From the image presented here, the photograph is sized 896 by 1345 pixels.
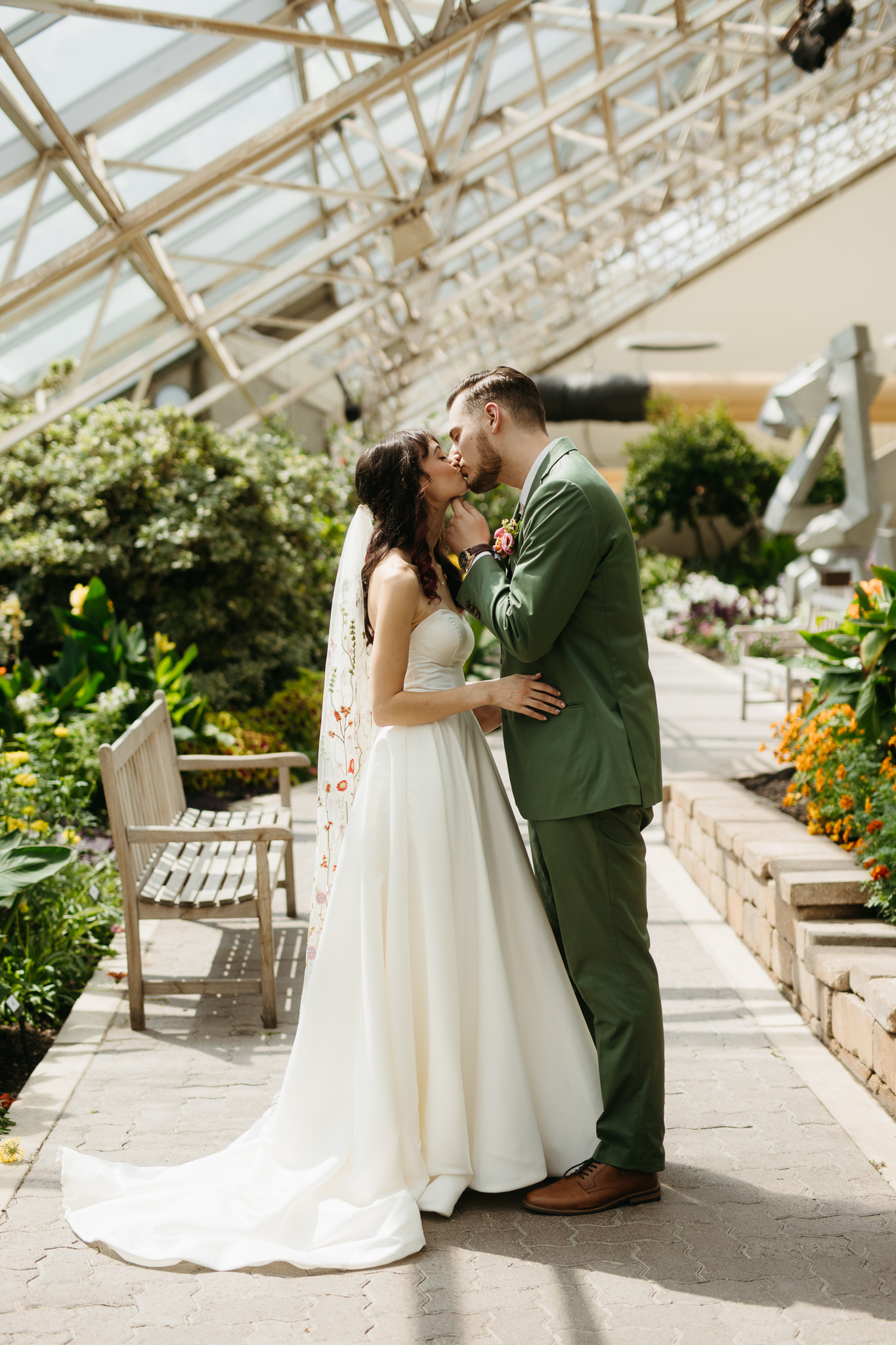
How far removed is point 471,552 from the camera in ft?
7.89

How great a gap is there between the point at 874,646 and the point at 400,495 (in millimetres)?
1934

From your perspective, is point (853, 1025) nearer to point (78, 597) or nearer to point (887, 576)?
point (887, 576)

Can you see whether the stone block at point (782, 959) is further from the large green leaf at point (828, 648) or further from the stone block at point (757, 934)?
the large green leaf at point (828, 648)

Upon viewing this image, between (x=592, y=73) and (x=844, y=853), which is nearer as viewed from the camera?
(x=844, y=853)

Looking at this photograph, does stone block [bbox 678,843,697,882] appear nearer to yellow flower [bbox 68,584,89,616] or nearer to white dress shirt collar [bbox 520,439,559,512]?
white dress shirt collar [bbox 520,439,559,512]

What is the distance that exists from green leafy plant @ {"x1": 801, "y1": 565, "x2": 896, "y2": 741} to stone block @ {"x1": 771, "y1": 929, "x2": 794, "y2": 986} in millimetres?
749

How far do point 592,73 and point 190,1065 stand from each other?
36.6 feet

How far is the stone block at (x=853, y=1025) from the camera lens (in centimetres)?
281

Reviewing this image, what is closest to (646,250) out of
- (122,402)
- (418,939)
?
(122,402)

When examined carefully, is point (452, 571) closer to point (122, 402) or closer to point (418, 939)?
point (418, 939)

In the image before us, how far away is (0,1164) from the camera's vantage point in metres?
2.49

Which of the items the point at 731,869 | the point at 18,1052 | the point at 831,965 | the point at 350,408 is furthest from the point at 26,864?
the point at 350,408

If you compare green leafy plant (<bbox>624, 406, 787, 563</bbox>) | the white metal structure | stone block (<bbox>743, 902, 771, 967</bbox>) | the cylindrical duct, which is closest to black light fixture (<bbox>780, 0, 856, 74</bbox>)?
the white metal structure

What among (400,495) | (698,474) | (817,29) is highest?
(817,29)
